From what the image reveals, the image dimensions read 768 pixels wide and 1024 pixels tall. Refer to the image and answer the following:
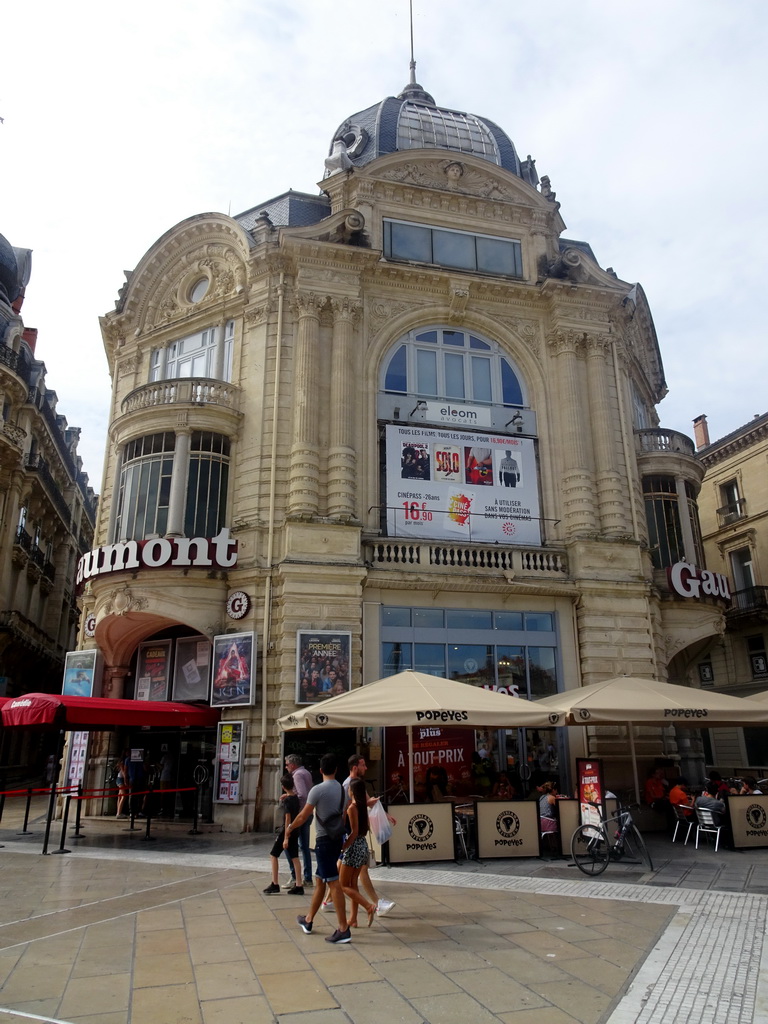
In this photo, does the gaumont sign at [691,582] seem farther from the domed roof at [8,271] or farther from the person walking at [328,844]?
the domed roof at [8,271]

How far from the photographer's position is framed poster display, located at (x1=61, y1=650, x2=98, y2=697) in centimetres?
2023

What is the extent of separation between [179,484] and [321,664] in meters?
6.44

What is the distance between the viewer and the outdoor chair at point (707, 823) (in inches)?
553

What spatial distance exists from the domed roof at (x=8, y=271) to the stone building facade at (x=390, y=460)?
18.0 metres

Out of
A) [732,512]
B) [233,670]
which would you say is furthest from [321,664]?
[732,512]

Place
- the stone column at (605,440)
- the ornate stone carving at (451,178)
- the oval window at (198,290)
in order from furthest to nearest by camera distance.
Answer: the oval window at (198,290) < the ornate stone carving at (451,178) < the stone column at (605,440)

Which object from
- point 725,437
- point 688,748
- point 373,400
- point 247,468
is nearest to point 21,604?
point 247,468

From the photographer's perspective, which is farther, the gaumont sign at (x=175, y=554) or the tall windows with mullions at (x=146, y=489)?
the tall windows with mullions at (x=146, y=489)

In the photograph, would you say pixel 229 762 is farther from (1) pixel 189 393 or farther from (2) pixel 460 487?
(1) pixel 189 393

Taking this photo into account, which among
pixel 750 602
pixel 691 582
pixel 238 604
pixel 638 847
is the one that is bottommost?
pixel 638 847

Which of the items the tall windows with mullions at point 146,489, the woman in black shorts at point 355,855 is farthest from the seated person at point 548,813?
the tall windows with mullions at point 146,489

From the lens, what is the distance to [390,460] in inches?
829

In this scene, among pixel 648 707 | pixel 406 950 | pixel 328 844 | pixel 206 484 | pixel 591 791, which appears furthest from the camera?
pixel 206 484

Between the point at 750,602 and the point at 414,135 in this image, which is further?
the point at 750,602
